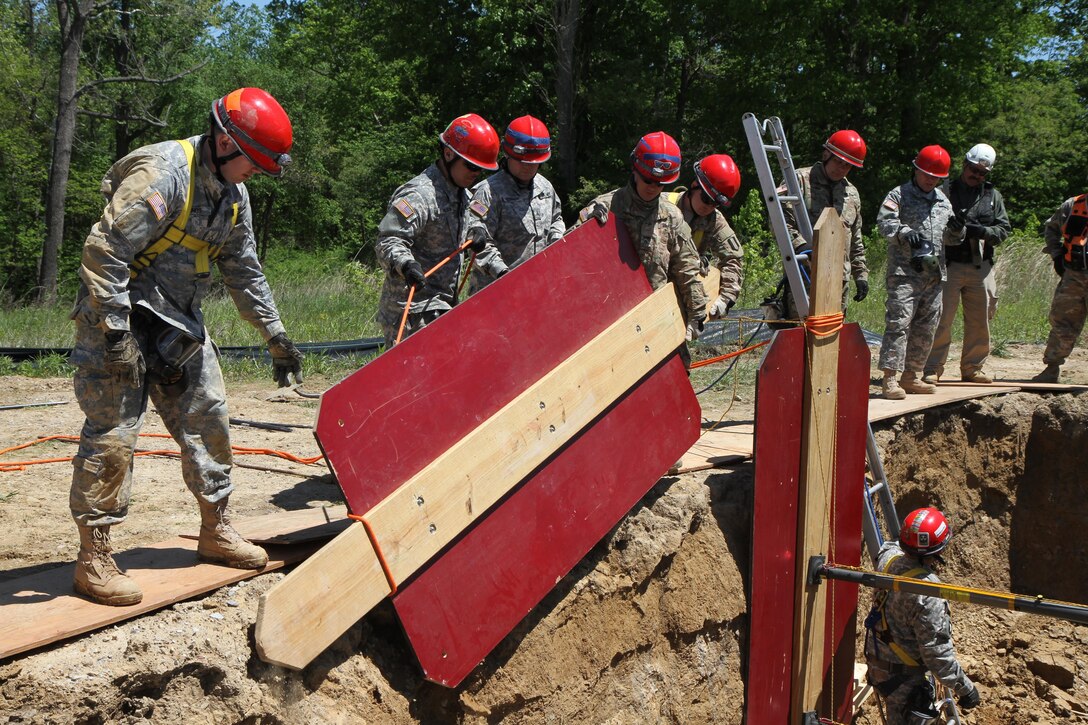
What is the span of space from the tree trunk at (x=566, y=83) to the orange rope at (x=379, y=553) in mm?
19503

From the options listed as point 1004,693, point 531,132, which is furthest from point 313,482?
point 1004,693

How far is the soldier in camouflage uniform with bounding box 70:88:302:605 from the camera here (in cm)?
340

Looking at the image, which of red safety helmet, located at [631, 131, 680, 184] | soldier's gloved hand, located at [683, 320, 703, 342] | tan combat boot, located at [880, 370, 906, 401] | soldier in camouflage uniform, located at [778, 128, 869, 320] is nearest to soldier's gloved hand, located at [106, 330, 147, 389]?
red safety helmet, located at [631, 131, 680, 184]

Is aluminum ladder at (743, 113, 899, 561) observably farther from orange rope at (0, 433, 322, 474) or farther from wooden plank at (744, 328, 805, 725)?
orange rope at (0, 433, 322, 474)

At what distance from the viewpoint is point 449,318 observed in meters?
4.16

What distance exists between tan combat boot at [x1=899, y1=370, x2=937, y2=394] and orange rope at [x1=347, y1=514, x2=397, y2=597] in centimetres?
548

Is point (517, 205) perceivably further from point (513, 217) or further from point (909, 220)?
point (909, 220)

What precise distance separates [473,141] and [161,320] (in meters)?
1.97

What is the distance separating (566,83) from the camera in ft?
72.4

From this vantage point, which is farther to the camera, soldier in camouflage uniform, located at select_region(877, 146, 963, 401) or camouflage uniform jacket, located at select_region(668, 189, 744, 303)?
soldier in camouflage uniform, located at select_region(877, 146, 963, 401)

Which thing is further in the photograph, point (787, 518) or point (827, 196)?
point (827, 196)

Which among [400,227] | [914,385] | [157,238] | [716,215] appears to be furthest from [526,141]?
[914,385]

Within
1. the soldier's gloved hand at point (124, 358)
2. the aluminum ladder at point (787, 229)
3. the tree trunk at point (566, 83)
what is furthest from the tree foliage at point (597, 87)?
the soldier's gloved hand at point (124, 358)

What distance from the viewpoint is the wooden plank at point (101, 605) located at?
3254 millimetres
